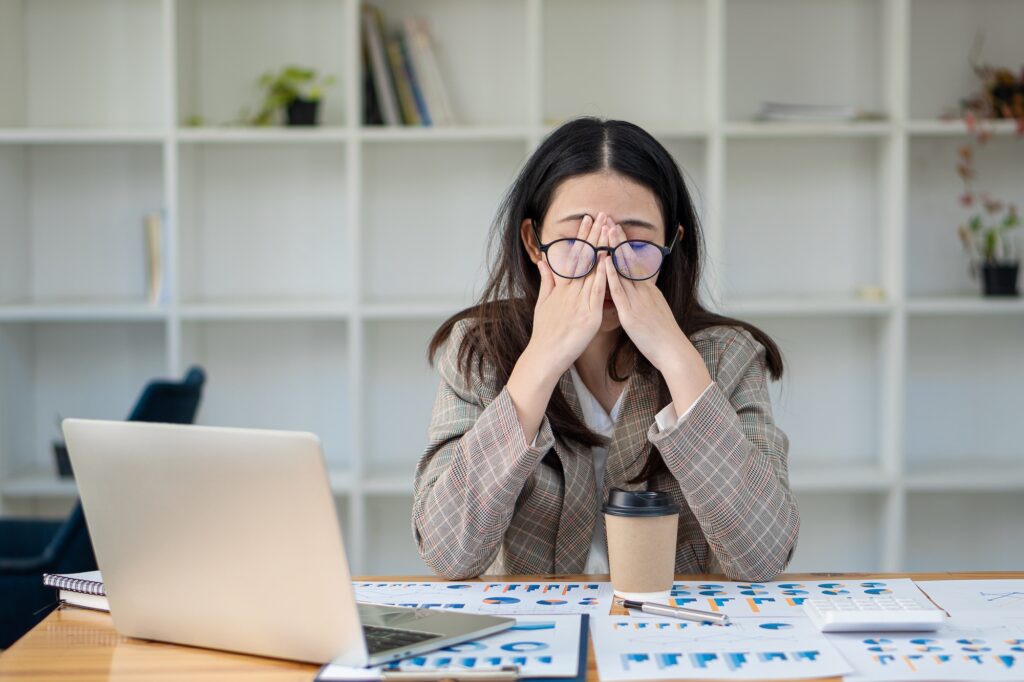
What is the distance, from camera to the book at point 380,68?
9.73 ft

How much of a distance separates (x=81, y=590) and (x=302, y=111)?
1976 millimetres

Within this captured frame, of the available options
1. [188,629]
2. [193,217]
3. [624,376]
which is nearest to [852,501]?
[624,376]

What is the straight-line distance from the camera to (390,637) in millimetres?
1063

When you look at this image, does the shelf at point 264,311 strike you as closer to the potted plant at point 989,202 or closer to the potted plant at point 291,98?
the potted plant at point 291,98

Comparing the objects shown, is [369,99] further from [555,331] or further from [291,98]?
[555,331]

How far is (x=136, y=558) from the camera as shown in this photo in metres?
1.10

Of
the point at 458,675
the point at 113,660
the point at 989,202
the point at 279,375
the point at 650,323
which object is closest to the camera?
the point at 458,675

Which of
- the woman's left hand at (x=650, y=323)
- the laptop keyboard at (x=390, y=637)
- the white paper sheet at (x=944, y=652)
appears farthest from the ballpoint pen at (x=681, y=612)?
the woman's left hand at (x=650, y=323)

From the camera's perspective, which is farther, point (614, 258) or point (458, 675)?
point (614, 258)

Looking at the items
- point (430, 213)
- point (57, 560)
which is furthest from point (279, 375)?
point (57, 560)

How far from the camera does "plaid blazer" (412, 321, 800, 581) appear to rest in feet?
4.50

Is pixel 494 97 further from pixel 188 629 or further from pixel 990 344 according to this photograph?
pixel 188 629

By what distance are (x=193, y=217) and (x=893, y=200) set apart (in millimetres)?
1969

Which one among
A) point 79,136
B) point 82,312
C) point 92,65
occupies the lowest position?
point 82,312
